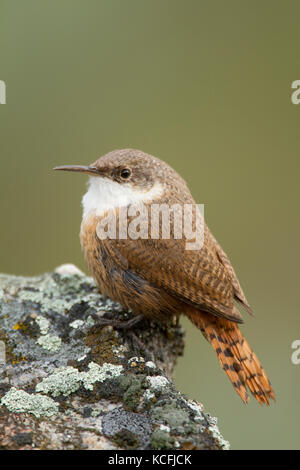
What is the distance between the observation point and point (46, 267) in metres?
7.45

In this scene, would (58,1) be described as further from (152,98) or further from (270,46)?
(270,46)

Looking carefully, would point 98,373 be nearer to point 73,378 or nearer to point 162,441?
point 73,378

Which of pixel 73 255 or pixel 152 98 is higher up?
pixel 152 98

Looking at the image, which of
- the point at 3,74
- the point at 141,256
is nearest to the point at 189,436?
the point at 141,256

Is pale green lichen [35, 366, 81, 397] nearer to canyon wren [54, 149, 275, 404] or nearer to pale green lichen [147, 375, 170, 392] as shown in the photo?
pale green lichen [147, 375, 170, 392]

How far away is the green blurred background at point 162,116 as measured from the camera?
24.8ft

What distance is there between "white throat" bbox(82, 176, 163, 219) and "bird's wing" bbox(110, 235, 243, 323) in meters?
0.38

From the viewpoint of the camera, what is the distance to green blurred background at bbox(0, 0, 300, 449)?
7.57 m

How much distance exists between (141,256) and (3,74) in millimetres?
4843

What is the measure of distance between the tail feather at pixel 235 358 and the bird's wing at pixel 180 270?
0.18 m

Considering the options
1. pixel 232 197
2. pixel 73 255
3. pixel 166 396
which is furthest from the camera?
pixel 232 197

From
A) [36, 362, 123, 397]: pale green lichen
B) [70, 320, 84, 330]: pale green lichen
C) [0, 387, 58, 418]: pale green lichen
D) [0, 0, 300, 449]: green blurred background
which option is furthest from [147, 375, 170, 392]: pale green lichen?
[0, 0, 300, 449]: green blurred background

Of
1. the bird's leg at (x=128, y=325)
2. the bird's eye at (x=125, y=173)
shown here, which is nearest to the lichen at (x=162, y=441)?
the bird's leg at (x=128, y=325)

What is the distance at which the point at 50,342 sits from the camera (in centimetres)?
352
